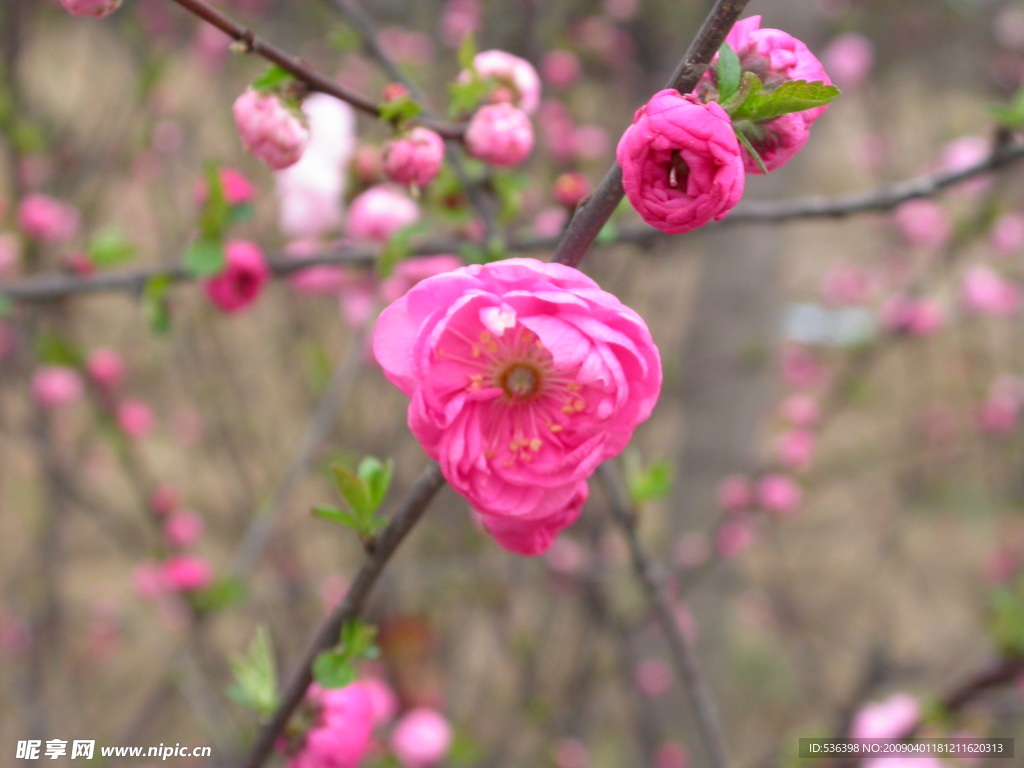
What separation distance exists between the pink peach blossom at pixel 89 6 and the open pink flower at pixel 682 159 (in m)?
0.44

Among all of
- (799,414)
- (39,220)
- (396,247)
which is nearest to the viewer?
(396,247)

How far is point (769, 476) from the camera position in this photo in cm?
210

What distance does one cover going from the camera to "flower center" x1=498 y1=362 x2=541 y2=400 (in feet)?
2.03

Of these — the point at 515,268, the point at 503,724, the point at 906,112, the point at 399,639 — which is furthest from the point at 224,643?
the point at 906,112

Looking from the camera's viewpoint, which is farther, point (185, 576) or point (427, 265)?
point (185, 576)

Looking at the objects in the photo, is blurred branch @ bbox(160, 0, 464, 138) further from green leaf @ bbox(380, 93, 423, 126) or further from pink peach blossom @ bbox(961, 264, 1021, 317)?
pink peach blossom @ bbox(961, 264, 1021, 317)

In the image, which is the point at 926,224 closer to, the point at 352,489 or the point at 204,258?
the point at 204,258

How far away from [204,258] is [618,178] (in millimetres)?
638

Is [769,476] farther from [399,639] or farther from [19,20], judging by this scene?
[19,20]

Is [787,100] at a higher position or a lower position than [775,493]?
higher

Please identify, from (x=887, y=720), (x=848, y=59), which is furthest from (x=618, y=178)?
(x=848, y=59)

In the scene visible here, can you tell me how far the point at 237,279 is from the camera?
1013 millimetres

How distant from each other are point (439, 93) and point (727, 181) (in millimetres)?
2989

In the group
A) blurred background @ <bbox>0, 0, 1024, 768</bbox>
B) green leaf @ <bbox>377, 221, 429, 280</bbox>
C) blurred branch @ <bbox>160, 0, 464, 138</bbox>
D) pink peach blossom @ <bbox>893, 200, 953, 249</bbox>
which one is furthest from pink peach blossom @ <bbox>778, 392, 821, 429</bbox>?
blurred branch @ <bbox>160, 0, 464, 138</bbox>
